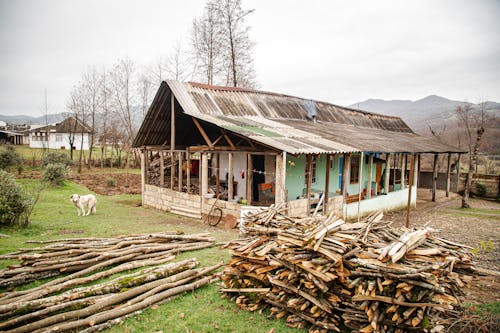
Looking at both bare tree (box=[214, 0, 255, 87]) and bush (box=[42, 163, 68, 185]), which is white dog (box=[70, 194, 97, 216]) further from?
bare tree (box=[214, 0, 255, 87])

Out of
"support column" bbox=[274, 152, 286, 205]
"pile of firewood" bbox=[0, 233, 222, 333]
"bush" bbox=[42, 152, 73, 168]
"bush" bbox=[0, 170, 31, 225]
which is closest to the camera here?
"pile of firewood" bbox=[0, 233, 222, 333]

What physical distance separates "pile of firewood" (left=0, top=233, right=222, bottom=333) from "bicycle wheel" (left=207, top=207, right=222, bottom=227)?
12.4 feet

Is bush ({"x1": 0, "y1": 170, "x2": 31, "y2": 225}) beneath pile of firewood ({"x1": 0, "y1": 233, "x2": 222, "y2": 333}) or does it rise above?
above

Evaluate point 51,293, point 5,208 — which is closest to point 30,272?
point 51,293

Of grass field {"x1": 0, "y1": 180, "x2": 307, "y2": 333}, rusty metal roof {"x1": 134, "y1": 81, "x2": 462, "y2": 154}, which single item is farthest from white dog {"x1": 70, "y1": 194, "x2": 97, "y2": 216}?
rusty metal roof {"x1": 134, "y1": 81, "x2": 462, "y2": 154}

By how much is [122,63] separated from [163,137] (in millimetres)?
24982

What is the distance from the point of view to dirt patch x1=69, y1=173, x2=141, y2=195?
23.3 m

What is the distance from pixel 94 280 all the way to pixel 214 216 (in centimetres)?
682

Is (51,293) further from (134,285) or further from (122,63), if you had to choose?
(122,63)

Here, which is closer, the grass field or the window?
the grass field

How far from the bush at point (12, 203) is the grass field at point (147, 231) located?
423 mm

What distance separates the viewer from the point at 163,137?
17.7 metres

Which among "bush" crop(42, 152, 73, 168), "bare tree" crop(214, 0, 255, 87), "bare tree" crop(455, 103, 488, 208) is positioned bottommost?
"bush" crop(42, 152, 73, 168)

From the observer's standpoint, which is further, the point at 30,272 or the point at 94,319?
the point at 30,272
